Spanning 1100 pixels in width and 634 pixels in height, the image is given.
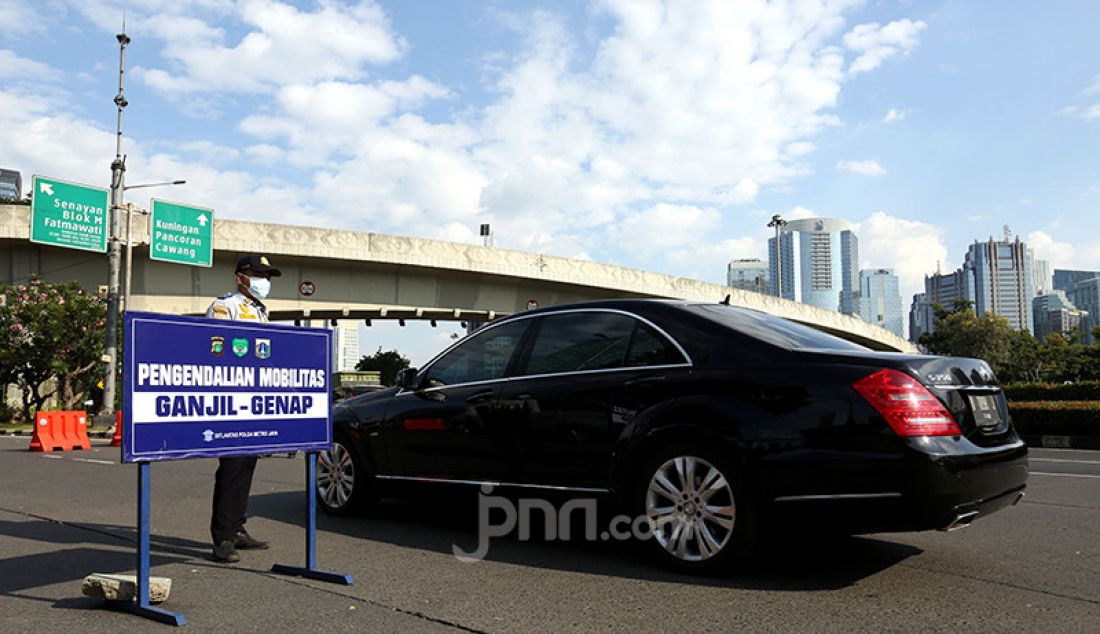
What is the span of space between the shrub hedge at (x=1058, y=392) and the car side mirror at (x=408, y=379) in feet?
→ 85.5

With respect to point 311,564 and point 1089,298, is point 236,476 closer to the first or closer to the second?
point 311,564

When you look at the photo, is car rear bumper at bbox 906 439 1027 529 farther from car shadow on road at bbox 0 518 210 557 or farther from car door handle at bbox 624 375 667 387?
car shadow on road at bbox 0 518 210 557

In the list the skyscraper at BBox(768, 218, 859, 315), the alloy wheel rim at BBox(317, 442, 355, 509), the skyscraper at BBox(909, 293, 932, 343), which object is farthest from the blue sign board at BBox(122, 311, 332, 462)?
the skyscraper at BBox(909, 293, 932, 343)

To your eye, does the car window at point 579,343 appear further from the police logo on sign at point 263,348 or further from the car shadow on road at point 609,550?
the police logo on sign at point 263,348

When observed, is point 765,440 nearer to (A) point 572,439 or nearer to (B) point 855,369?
(B) point 855,369

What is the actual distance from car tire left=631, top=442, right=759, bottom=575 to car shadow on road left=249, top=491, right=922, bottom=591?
107mm

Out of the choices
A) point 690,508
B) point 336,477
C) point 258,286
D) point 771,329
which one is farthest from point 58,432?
point 771,329

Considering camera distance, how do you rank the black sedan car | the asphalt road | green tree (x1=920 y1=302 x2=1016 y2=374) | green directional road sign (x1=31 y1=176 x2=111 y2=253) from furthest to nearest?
green tree (x1=920 y1=302 x2=1016 y2=374) < green directional road sign (x1=31 y1=176 x2=111 y2=253) < the black sedan car < the asphalt road

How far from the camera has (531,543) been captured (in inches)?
216

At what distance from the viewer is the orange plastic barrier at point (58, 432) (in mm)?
16281

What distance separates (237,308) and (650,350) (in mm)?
2574

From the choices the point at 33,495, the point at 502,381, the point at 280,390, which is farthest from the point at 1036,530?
the point at 33,495

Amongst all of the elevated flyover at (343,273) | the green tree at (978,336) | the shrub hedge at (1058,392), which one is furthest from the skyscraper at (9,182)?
the shrub hedge at (1058,392)

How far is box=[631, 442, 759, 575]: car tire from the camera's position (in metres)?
4.31
